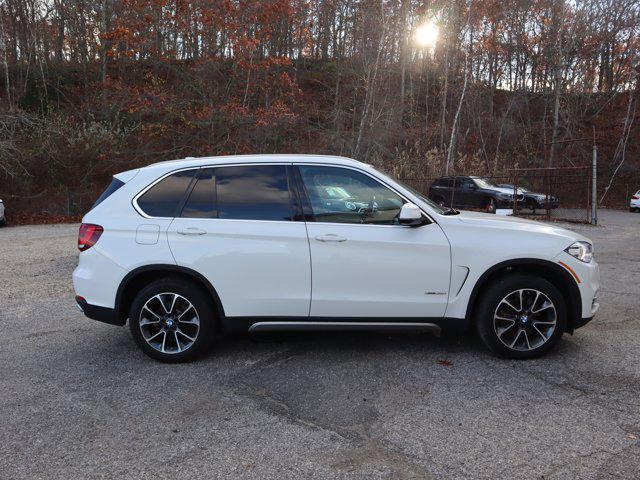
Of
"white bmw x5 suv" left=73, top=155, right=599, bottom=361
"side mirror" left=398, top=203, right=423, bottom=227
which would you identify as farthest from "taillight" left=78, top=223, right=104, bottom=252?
"side mirror" left=398, top=203, right=423, bottom=227

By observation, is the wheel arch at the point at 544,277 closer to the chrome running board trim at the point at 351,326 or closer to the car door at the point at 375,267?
the car door at the point at 375,267

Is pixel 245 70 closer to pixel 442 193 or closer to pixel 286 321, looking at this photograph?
pixel 442 193

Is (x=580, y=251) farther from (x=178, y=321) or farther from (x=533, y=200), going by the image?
(x=533, y=200)

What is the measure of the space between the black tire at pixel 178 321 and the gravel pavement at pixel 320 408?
0.13m

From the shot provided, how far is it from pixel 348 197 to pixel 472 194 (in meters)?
18.1

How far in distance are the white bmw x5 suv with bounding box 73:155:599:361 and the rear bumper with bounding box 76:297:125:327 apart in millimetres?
12

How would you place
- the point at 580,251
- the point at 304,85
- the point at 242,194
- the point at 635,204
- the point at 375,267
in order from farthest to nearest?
1. the point at 304,85
2. the point at 635,204
3. the point at 242,194
4. the point at 580,251
5. the point at 375,267

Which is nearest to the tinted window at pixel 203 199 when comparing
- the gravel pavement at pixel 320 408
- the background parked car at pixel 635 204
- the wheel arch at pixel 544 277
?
the gravel pavement at pixel 320 408

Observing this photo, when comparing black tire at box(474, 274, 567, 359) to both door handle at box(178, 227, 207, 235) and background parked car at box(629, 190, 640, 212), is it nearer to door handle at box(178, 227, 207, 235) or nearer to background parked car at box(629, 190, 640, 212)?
door handle at box(178, 227, 207, 235)

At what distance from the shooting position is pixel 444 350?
15.0 feet

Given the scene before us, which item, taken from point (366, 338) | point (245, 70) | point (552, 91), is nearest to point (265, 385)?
point (366, 338)

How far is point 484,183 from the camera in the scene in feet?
70.1

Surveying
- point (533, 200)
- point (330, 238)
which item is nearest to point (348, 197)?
point (330, 238)

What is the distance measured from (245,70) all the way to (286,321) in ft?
70.3
